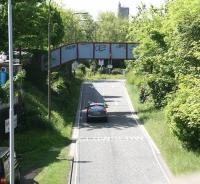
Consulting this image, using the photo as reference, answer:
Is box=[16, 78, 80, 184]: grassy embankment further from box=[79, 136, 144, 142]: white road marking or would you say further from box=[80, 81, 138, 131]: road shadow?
box=[80, 81, 138, 131]: road shadow

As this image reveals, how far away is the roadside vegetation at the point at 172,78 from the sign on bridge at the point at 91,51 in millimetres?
5005

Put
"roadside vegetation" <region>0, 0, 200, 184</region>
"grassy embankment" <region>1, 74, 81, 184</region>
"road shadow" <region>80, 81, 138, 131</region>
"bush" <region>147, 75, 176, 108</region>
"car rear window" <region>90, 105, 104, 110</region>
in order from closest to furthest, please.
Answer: "grassy embankment" <region>1, 74, 81, 184</region> → "roadside vegetation" <region>0, 0, 200, 184</region> → "road shadow" <region>80, 81, 138, 131</region> → "bush" <region>147, 75, 176, 108</region> → "car rear window" <region>90, 105, 104, 110</region>

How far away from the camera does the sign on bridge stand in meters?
61.8

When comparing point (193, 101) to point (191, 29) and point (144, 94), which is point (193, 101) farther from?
point (144, 94)

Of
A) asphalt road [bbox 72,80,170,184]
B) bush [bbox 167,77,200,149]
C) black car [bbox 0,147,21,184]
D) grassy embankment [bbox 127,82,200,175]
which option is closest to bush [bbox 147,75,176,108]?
grassy embankment [bbox 127,82,200,175]

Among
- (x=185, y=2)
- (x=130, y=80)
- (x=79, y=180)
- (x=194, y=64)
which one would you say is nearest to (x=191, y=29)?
(x=194, y=64)

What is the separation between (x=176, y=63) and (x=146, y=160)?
36.1 ft

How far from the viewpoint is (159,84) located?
154 feet

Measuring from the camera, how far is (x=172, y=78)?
4475cm

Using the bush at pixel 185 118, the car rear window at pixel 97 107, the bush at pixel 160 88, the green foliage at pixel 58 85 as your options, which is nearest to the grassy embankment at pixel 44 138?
the green foliage at pixel 58 85

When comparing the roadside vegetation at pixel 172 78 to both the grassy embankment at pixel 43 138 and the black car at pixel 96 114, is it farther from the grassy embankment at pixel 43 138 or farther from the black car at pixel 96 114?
the grassy embankment at pixel 43 138

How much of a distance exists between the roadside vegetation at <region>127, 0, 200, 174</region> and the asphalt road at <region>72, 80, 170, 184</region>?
0.86 meters

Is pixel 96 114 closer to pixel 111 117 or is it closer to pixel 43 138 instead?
pixel 111 117

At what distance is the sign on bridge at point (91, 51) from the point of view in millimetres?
61812
